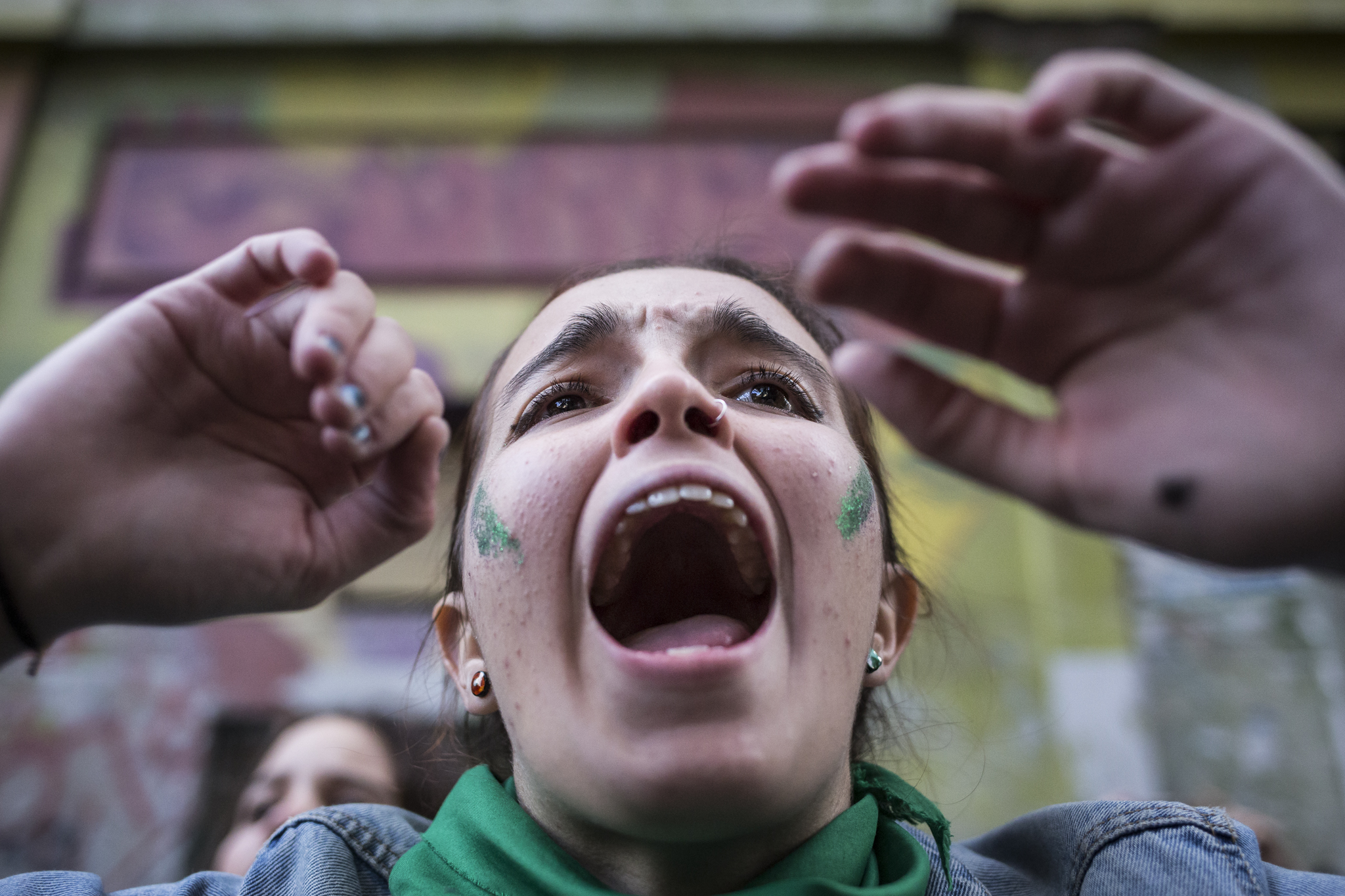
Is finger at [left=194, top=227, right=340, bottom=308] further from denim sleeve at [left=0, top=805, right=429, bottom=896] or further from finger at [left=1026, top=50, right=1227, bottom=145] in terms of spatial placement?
finger at [left=1026, top=50, right=1227, bottom=145]

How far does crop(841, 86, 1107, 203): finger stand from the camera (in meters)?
1.30

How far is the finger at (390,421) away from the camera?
1261 millimetres

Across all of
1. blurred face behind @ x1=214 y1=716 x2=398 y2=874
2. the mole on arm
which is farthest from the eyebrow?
blurred face behind @ x1=214 y1=716 x2=398 y2=874

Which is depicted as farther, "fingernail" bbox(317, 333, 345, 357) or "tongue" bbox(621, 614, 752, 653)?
"tongue" bbox(621, 614, 752, 653)

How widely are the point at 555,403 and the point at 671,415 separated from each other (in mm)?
324

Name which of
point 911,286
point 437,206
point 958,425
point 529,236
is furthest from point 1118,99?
point 437,206

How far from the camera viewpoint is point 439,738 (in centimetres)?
204

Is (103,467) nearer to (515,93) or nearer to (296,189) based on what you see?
(296,189)

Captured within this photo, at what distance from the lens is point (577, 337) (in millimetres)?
1510

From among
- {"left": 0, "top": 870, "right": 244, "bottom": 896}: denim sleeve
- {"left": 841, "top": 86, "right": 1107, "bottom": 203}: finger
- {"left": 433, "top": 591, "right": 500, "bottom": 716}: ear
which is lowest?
{"left": 0, "top": 870, "right": 244, "bottom": 896}: denim sleeve

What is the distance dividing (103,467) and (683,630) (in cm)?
103

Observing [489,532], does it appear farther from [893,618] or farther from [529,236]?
[529,236]

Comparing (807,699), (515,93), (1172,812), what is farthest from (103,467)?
(515,93)

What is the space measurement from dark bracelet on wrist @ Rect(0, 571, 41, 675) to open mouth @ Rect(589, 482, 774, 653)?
93 cm
